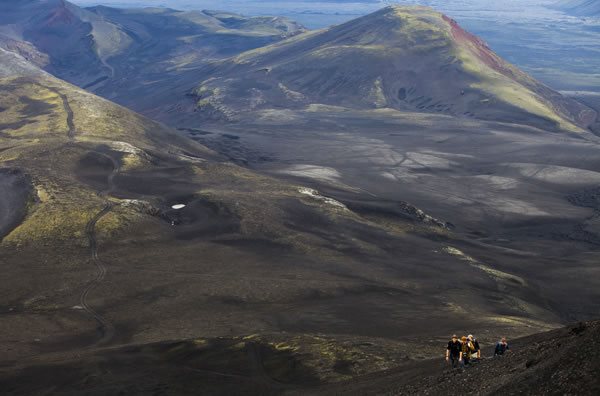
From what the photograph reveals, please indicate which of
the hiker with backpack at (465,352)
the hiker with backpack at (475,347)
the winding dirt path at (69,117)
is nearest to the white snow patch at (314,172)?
the winding dirt path at (69,117)

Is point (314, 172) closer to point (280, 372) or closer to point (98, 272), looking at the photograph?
point (98, 272)

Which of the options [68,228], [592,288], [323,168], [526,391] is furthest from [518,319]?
[323,168]

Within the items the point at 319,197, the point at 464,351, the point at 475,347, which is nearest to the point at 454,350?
the point at 464,351

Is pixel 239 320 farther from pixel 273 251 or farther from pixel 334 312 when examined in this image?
pixel 273 251

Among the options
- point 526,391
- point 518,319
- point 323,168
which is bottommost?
point 323,168

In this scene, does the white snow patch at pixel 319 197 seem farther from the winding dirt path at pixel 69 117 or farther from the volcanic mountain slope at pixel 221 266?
the winding dirt path at pixel 69 117

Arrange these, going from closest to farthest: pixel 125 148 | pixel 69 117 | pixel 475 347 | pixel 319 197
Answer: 1. pixel 475 347
2. pixel 319 197
3. pixel 125 148
4. pixel 69 117
